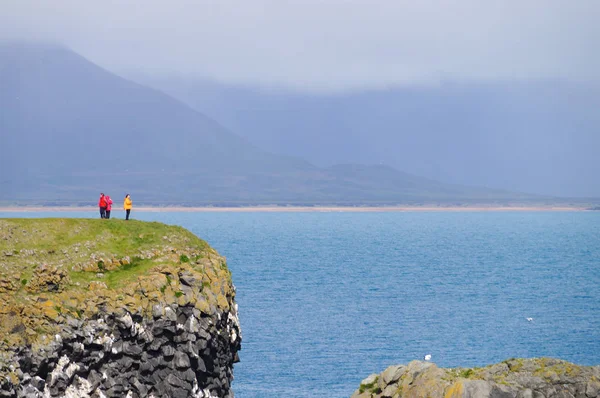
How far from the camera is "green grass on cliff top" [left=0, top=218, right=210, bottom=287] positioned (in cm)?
5384

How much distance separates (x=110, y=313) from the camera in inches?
1996

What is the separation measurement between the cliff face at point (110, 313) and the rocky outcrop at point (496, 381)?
570 inches

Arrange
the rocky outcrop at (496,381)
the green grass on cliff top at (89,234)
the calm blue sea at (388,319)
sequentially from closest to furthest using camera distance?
the rocky outcrop at (496,381)
the green grass on cliff top at (89,234)
the calm blue sea at (388,319)

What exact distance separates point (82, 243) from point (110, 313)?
8.13 meters

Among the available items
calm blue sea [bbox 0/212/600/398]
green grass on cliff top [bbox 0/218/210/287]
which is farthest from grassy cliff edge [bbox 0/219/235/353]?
calm blue sea [bbox 0/212/600/398]

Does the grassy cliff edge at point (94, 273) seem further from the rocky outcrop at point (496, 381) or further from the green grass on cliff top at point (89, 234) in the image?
the rocky outcrop at point (496, 381)

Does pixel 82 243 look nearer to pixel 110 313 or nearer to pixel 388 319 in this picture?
pixel 110 313

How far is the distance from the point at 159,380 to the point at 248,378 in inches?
1228

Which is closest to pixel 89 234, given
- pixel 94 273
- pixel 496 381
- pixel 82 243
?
pixel 82 243

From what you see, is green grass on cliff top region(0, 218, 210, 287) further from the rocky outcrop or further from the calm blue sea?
the calm blue sea

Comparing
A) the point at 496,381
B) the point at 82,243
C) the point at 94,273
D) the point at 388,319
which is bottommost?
the point at 388,319

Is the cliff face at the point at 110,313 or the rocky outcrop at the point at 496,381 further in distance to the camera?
the cliff face at the point at 110,313

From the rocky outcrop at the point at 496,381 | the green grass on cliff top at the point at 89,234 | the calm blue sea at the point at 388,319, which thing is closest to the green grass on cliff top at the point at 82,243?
the green grass on cliff top at the point at 89,234

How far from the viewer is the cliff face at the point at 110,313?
1849 inches
